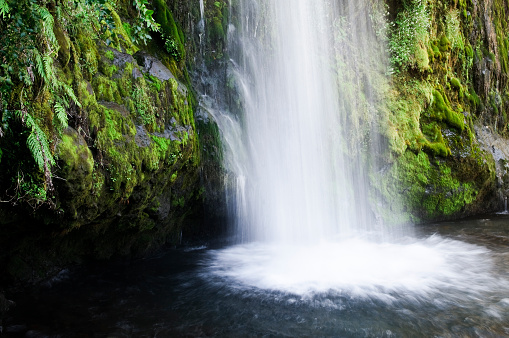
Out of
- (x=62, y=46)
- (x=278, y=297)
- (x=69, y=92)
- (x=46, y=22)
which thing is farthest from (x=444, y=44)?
(x=46, y=22)

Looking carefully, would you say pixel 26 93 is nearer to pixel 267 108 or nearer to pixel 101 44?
pixel 101 44

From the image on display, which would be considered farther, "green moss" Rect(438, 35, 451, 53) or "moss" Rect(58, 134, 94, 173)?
"green moss" Rect(438, 35, 451, 53)

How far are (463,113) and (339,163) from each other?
5.52 m

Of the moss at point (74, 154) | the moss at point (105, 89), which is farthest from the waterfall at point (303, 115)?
the moss at point (74, 154)

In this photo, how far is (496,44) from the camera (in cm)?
1551

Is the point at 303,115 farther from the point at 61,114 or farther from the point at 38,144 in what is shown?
the point at 38,144

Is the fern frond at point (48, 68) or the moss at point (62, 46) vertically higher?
the moss at point (62, 46)

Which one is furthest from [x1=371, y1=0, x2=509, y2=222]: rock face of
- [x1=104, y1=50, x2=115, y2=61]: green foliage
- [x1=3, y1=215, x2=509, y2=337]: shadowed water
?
[x1=104, y1=50, x2=115, y2=61]: green foliage

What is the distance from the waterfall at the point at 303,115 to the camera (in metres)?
9.64

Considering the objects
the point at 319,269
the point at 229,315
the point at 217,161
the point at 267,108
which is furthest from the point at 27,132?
the point at 267,108

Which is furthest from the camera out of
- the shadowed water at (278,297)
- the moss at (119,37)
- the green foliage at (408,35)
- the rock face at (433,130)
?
the green foliage at (408,35)

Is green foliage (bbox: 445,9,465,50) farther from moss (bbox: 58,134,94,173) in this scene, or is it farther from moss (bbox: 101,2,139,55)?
moss (bbox: 58,134,94,173)

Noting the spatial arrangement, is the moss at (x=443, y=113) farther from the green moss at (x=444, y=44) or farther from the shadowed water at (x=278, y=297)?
the shadowed water at (x=278, y=297)

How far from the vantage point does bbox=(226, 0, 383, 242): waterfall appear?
→ 964cm
